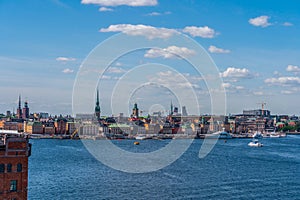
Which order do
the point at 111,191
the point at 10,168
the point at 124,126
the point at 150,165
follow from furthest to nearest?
the point at 124,126 → the point at 150,165 → the point at 111,191 → the point at 10,168

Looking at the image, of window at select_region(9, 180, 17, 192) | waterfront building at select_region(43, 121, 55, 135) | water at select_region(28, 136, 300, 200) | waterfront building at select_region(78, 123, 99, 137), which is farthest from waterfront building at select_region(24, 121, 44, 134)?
window at select_region(9, 180, 17, 192)

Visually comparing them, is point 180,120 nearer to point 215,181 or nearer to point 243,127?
point 243,127

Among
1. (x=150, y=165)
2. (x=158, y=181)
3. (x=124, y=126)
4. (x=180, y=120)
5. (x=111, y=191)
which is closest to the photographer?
(x=111, y=191)

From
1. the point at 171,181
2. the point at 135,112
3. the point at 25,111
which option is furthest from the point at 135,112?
the point at 171,181

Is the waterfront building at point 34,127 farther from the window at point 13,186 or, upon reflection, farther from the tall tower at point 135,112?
the window at point 13,186

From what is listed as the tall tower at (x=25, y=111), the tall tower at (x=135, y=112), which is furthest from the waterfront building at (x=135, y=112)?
the tall tower at (x=25, y=111)

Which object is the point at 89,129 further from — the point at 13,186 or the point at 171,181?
the point at 13,186

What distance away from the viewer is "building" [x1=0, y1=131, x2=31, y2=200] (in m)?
16.8

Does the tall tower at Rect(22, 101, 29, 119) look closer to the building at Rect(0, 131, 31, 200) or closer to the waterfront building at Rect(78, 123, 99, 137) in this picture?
the waterfront building at Rect(78, 123, 99, 137)

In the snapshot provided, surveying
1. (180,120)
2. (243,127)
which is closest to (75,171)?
(180,120)

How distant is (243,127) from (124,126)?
155ft

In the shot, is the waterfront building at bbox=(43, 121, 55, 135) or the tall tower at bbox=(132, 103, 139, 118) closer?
the waterfront building at bbox=(43, 121, 55, 135)

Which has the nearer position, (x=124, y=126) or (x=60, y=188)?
(x=60, y=188)

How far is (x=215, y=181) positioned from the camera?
33.0 metres
